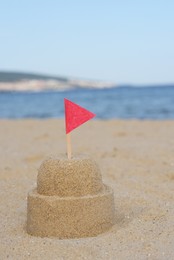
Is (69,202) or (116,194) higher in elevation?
(69,202)

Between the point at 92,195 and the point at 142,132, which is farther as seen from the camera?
the point at 142,132

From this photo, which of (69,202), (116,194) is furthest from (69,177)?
(116,194)

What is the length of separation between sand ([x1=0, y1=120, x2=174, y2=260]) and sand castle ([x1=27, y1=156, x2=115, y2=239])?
11 centimetres

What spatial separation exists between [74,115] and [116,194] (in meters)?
1.50

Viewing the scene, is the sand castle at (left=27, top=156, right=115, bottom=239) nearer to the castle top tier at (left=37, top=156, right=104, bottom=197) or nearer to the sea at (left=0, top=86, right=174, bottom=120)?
the castle top tier at (left=37, top=156, right=104, bottom=197)

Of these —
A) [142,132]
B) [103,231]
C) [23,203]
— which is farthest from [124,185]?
[142,132]

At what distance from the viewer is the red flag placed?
4242 millimetres

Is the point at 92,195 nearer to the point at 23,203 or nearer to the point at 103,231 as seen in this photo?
the point at 103,231

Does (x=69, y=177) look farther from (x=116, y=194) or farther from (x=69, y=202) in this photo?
(x=116, y=194)

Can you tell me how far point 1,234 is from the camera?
13.7 feet

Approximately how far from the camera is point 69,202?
3.96 m

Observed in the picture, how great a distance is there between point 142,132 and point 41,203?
8.18 metres

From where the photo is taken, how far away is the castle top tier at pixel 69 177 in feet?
13.2

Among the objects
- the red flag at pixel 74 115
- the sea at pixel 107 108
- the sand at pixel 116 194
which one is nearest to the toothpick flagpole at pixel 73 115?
the red flag at pixel 74 115
